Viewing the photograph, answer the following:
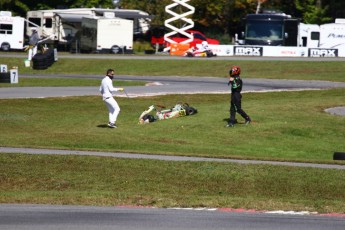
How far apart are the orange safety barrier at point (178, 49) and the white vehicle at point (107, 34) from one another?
315cm

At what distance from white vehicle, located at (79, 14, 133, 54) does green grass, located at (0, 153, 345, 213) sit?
4665cm

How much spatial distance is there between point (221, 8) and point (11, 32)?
1959 centimetres

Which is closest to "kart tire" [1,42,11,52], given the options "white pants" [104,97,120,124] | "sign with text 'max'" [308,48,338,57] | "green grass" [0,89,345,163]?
"sign with text 'max'" [308,48,338,57]

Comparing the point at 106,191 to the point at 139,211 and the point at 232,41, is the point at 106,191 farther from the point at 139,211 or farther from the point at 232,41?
the point at 232,41

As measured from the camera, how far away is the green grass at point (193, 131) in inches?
1005

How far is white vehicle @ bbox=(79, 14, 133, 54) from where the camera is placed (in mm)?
67875

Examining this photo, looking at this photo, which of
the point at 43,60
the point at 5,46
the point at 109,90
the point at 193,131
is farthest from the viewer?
the point at 5,46

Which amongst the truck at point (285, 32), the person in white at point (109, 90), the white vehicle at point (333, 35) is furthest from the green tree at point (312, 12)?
the person in white at point (109, 90)

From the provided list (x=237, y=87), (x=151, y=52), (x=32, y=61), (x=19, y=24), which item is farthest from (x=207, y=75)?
(x=237, y=87)

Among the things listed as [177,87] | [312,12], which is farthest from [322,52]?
[177,87]

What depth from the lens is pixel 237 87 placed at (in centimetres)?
2855

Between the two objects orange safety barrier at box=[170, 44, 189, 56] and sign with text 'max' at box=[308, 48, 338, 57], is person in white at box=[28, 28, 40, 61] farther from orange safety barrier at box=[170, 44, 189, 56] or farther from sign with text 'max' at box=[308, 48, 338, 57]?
sign with text 'max' at box=[308, 48, 338, 57]

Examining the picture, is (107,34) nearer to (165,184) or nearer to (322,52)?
(322,52)

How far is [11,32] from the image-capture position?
71.1m
